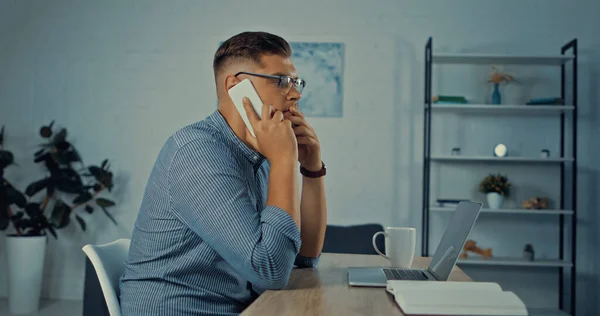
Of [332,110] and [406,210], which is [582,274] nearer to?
[406,210]

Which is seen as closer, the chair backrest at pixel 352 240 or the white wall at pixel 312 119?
the chair backrest at pixel 352 240

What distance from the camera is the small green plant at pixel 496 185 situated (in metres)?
4.02

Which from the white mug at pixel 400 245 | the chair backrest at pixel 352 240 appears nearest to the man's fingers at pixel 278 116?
the white mug at pixel 400 245

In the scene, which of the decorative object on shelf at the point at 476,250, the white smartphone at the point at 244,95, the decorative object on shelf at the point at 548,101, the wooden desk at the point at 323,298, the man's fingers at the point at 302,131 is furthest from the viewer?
the decorative object on shelf at the point at 476,250

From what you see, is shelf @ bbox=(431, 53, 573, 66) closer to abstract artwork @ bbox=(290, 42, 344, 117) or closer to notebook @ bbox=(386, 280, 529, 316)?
abstract artwork @ bbox=(290, 42, 344, 117)

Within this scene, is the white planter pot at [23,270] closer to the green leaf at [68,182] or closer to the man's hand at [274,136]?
the green leaf at [68,182]

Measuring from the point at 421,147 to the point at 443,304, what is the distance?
3395mm

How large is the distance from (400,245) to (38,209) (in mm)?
3151

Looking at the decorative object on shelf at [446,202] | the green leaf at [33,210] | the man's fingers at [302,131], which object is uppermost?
the man's fingers at [302,131]

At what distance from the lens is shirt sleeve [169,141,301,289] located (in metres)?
1.20

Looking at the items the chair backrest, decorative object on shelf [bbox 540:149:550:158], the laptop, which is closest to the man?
the laptop

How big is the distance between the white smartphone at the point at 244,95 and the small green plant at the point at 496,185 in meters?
2.89

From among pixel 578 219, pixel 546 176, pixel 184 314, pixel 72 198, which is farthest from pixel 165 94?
pixel 184 314

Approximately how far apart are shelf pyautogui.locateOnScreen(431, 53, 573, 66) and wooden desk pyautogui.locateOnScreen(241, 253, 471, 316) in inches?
102
